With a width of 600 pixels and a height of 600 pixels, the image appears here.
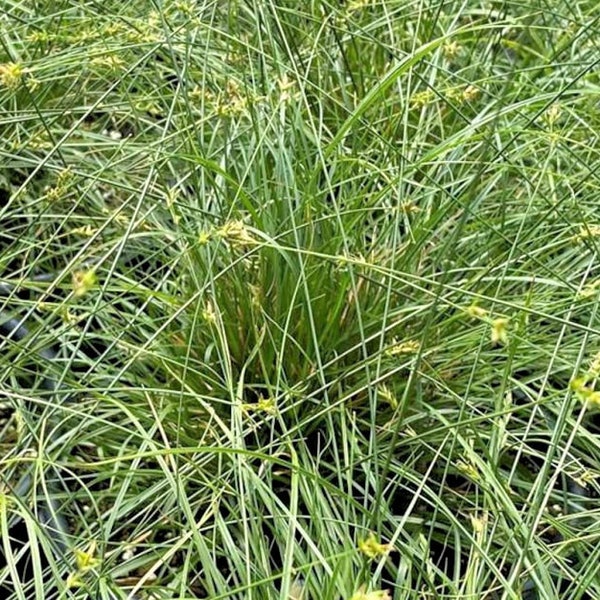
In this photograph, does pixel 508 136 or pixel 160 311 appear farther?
pixel 508 136

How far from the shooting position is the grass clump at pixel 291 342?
3.10 ft

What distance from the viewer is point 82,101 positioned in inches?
58.2

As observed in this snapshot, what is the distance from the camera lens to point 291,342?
3.74ft

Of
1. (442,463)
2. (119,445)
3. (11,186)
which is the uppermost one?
(11,186)

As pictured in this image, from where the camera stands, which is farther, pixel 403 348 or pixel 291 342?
pixel 291 342

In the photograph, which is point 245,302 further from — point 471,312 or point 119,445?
point 471,312

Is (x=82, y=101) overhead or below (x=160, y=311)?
overhead

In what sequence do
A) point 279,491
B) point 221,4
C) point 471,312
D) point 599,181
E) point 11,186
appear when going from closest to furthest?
1. point 471,312
2. point 279,491
3. point 599,181
4. point 11,186
5. point 221,4

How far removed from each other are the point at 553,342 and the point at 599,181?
→ 0.24 meters

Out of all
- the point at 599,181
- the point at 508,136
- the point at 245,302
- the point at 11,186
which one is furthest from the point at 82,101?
the point at 599,181

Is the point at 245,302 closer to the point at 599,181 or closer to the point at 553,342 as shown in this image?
the point at 553,342

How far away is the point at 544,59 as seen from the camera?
4.76 ft

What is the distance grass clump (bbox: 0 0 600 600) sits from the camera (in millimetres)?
945

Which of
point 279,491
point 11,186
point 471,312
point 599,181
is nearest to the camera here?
point 471,312
